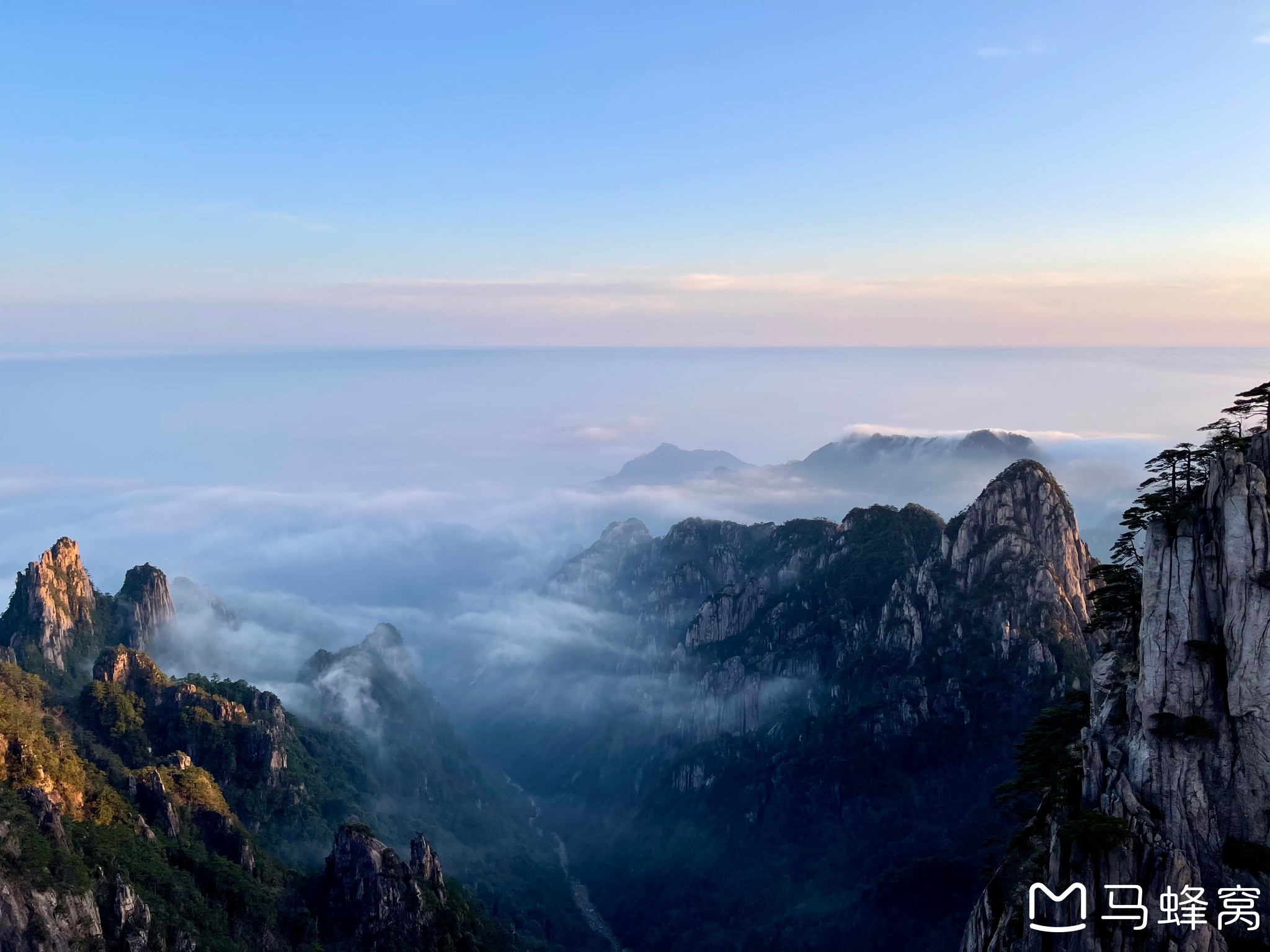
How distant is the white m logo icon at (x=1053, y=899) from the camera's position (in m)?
66.0

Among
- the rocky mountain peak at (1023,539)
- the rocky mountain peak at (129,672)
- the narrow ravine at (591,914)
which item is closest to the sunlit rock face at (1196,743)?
the rocky mountain peak at (1023,539)

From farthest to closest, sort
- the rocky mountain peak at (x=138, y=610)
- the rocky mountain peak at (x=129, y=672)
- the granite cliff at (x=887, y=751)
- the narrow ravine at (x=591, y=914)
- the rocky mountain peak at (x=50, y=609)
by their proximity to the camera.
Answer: the rocky mountain peak at (x=138, y=610) < the narrow ravine at (x=591, y=914) < the rocky mountain peak at (x=50, y=609) < the rocky mountain peak at (x=129, y=672) < the granite cliff at (x=887, y=751)

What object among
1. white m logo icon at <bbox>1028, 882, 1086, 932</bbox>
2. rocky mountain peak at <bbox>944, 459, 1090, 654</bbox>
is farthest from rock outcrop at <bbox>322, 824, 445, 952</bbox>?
rocky mountain peak at <bbox>944, 459, 1090, 654</bbox>

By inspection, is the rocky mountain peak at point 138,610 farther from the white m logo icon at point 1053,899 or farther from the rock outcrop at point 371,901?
the white m logo icon at point 1053,899

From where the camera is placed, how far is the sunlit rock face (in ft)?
214

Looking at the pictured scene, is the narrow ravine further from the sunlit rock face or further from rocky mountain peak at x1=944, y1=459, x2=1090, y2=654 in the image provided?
the sunlit rock face

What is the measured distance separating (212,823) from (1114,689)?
10014 centimetres

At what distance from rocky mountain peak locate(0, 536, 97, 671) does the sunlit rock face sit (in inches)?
6013

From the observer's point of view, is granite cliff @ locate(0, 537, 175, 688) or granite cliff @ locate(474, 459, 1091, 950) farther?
granite cliff @ locate(0, 537, 175, 688)

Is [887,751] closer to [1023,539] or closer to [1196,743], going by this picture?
[1023,539]

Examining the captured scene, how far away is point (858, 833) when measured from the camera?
523 feet

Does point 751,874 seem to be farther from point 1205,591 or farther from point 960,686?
point 1205,591

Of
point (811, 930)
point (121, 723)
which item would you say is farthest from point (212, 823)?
point (811, 930)

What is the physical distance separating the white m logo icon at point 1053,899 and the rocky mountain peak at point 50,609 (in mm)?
151088
